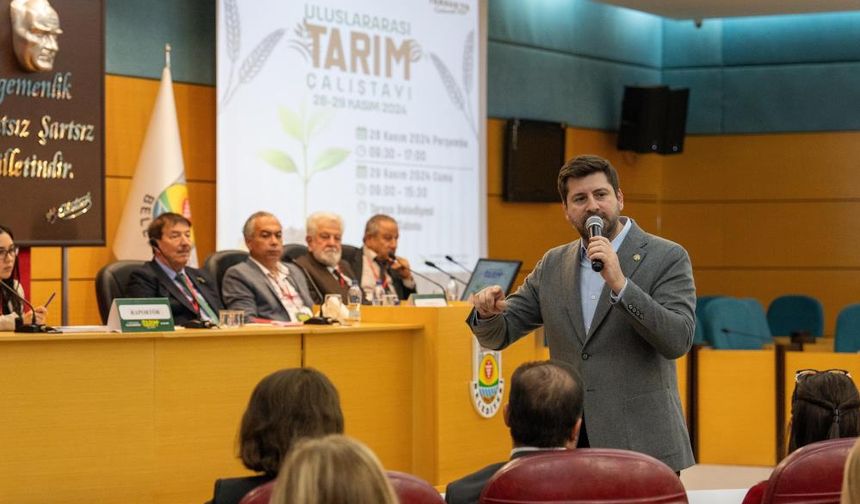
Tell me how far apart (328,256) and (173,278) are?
1.24 meters

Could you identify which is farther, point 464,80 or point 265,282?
point 464,80

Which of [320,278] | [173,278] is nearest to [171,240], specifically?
[173,278]

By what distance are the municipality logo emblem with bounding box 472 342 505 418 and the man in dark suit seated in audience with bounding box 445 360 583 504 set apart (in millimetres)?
3008

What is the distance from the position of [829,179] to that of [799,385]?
9284 mm

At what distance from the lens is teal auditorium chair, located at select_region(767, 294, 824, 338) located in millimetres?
10156

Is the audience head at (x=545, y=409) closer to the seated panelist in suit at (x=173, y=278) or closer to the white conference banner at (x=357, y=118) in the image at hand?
the seated panelist in suit at (x=173, y=278)

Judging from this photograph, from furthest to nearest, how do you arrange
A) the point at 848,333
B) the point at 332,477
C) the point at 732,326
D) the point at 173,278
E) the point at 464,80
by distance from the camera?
the point at 464,80, the point at 732,326, the point at 848,333, the point at 173,278, the point at 332,477

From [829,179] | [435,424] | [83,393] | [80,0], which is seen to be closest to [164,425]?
[83,393]

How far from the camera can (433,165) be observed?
917cm

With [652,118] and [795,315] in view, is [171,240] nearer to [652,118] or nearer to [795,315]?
[795,315]

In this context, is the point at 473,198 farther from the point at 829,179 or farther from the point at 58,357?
the point at 58,357

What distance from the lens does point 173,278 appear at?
6066 millimetres

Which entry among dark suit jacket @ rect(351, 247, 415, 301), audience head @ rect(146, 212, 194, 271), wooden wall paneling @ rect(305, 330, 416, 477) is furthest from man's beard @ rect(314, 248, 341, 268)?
wooden wall paneling @ rect(305, 330, 416, 477)

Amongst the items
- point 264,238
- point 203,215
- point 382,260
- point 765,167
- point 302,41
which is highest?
point 302,41
